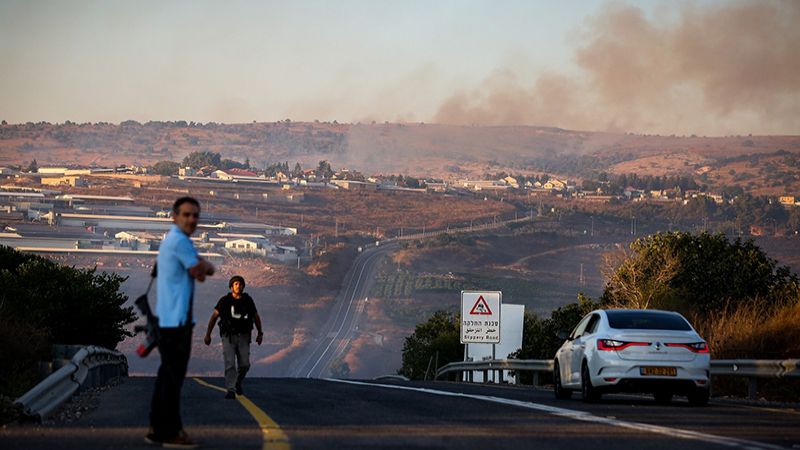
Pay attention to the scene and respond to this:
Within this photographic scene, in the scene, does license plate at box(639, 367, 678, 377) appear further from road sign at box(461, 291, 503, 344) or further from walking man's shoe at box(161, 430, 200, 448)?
road sign at box(461, 291, 503, 344)

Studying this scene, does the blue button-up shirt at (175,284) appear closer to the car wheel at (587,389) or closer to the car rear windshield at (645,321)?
the car wheel at (587,389)

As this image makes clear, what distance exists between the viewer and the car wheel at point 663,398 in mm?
20141

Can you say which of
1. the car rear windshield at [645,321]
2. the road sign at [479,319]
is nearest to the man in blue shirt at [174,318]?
the car rear windshield at [645,321]

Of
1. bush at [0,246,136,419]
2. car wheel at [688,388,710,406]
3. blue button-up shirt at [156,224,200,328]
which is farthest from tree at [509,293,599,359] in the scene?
blue button-up shirt at [156,224,200,328]

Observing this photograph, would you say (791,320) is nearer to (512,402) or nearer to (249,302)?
(512,402)

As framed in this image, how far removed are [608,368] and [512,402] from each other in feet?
5.03

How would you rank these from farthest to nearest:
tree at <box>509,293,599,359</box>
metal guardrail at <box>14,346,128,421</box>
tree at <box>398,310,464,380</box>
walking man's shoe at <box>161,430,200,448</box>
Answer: tree at <box>398,310,464,380</box> → tree at <box>509,293,599,359</box> → metal guardrail at <box>14,346,128,421</box> → walking man's shoe at <box>161,430,200,448</box>

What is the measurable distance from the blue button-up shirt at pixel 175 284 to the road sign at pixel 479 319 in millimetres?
42887

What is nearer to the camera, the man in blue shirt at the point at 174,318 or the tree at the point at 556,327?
the man in blue shirt at the point at 174,318

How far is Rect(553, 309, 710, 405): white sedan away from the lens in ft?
61.9

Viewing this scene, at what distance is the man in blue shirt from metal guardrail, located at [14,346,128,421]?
136 inches

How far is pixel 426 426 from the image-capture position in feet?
44.8

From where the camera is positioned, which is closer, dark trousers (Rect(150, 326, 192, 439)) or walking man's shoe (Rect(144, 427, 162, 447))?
dark trousers (Rect(150, 326, 192, 439))

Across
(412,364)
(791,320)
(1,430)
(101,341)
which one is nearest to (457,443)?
(1,430)
